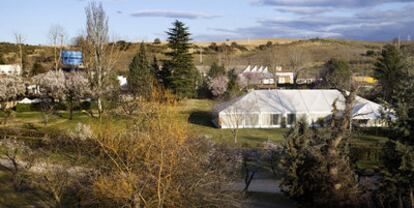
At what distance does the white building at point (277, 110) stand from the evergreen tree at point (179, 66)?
995cm

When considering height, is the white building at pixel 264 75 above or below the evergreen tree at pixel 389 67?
below

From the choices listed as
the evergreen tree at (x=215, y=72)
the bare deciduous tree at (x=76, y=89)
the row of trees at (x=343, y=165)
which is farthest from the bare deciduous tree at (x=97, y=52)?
the row of trees at (x=343, y=165)

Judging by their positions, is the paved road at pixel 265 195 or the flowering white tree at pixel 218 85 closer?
the paved road at pixel 265 195

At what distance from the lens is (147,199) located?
1583 cm

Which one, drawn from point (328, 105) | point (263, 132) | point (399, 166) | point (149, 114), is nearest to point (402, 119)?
point (399, 166)

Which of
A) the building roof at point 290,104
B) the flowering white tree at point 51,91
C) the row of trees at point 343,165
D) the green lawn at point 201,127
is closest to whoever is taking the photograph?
the row of trees at point 343,165

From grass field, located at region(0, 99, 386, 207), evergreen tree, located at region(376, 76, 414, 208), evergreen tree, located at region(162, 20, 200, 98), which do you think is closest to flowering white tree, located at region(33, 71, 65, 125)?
grass field, located at region(0, 99, 386, 207)

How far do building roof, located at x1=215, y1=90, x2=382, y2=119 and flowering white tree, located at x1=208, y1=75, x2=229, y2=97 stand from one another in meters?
14.7

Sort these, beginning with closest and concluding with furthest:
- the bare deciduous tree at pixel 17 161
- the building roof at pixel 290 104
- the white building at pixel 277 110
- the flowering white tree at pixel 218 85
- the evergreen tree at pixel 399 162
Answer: the evergreen tree at pixel 399 162 → the bare deciduous tree at pixel 17 161 → the white building at pixel 277 110 → the building roof at pixel 290 104 → the flowering white tree at pixel 218 85

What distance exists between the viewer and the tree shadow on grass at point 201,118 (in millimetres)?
45656

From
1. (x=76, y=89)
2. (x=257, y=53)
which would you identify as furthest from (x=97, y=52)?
(x=257, y=53)

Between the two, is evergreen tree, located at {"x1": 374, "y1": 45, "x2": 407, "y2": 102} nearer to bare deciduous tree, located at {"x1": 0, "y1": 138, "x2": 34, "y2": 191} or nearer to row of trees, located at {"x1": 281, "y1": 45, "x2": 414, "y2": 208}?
row of trees, located at {"x1": 281, "y1": 45, "x2": 414, "y2": 208}

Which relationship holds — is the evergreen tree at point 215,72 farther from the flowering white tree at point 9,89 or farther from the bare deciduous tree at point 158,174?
the bare deciduous tree at point 158,174

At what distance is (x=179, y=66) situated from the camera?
182 feet
